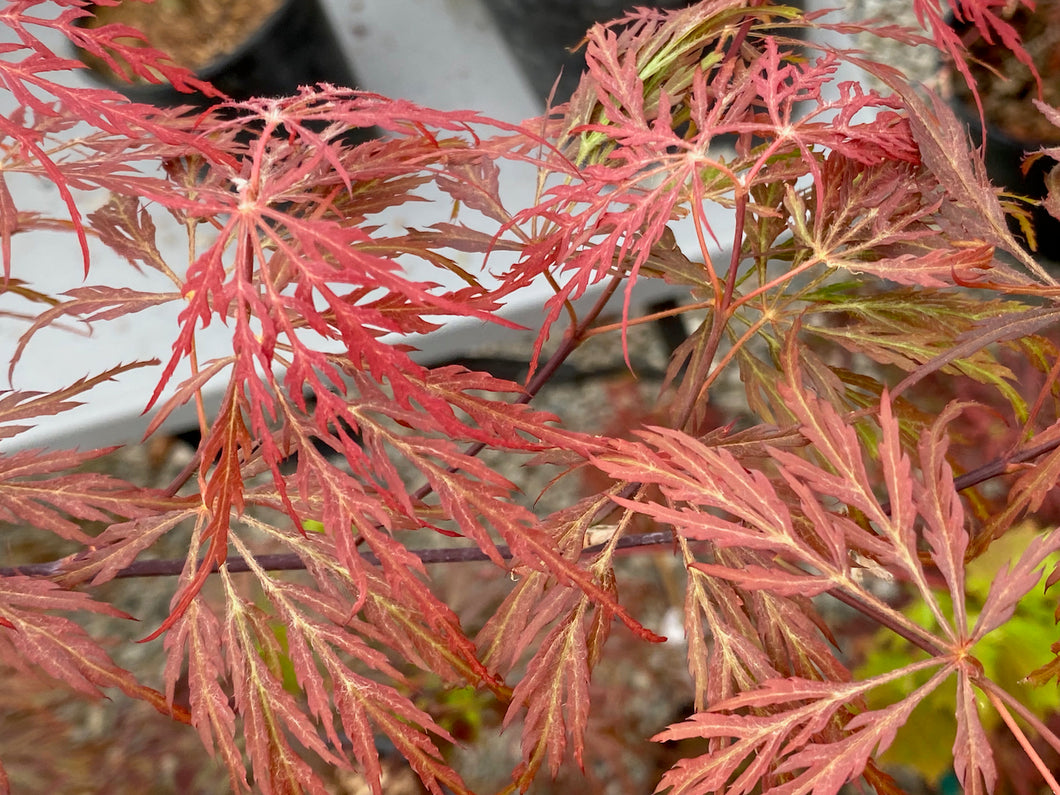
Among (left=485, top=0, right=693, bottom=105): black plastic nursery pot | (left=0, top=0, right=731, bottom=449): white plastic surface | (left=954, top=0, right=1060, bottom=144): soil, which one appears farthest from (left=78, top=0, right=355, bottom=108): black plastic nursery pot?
(left=954, top=0, right=1060, bottom=144): soil

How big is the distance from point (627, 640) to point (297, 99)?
866 mm

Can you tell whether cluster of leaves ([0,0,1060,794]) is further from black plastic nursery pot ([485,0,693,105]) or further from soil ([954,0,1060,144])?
soil ([954,0,1060,144])

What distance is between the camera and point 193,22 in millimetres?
1322

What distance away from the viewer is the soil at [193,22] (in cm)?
129

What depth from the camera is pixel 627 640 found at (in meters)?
1.08

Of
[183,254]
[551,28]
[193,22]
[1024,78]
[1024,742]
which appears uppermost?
[193,22]

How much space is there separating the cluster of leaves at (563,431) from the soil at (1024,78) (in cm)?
103

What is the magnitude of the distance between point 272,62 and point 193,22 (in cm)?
24

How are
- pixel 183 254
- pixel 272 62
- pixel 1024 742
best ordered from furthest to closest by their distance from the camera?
pixel 183 254 → pixel 272 62 → pixel 1024 742

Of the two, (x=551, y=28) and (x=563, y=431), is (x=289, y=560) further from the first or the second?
(x=551, y=28)

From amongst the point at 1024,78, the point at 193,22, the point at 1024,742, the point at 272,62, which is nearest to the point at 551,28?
the point at 272,62

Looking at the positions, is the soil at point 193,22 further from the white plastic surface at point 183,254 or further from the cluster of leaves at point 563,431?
the cluster of leaves at point 563,431

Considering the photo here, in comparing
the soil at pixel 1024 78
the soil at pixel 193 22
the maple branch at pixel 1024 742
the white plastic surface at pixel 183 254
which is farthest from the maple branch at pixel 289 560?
the soil at pixel 1024 78

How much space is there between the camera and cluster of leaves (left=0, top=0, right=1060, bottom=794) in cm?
35
